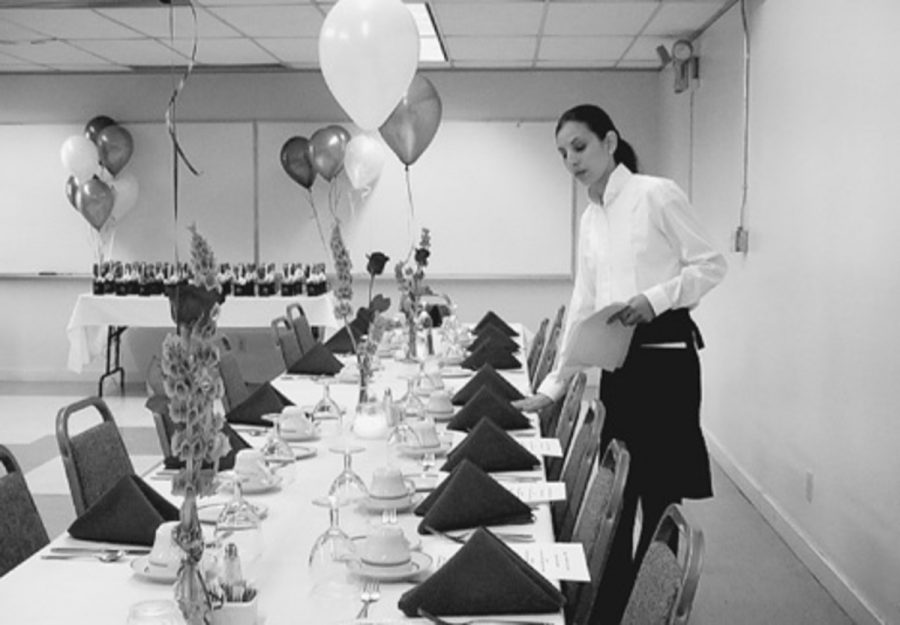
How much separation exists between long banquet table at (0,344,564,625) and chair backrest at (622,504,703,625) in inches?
6.1

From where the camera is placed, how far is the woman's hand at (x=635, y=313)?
3090 millimetres

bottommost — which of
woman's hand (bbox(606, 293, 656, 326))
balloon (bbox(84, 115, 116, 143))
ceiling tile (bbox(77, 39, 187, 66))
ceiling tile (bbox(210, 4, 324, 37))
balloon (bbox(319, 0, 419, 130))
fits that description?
woman's hand (bbox(606, 293, 656, 326))

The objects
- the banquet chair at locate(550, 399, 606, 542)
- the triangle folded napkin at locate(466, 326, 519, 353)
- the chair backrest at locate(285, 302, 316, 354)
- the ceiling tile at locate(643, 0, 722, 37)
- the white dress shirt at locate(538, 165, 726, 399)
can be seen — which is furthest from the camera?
the ceiling tile at locate(643, 0, 722, 37)

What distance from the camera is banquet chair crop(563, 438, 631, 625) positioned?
6.92 feet

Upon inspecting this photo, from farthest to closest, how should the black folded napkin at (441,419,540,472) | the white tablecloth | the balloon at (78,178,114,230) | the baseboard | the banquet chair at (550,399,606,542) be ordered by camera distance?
the balloon at (78,178,114,230) → the white tablecloth → the baseboard → the black folded napkin at (441,419,540,472) → the banquet chair at (550,399,606,542)

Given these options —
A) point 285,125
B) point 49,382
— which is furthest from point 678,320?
point 49,382

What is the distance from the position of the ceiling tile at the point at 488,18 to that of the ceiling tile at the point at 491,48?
8.9 inches

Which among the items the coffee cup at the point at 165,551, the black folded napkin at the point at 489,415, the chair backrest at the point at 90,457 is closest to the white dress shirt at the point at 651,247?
the black folded napkin at the point at 489,415

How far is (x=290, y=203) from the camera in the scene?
9.09m

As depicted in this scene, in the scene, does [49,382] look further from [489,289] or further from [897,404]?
[897,404]

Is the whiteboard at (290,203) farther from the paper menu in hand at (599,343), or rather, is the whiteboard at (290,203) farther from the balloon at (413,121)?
the paper menu in hand at (599,343)

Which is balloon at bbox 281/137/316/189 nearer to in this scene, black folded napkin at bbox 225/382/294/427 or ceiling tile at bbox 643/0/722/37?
ceiling tile at bbox 643/0/722/37

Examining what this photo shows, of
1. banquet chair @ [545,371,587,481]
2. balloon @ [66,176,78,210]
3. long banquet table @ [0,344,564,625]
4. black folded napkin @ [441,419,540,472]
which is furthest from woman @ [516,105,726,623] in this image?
balloon @ [66,176,78,210]

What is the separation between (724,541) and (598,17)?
3.53 metres
